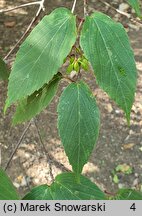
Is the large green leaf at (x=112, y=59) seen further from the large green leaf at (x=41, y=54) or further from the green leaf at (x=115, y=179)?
the green leaf at (x=115, y=179)

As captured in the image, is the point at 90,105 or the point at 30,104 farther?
the point at 30,104

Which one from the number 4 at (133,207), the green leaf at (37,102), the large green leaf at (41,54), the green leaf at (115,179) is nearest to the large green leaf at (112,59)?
the large green leaf at (41,54)

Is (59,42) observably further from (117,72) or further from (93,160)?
(93,160)

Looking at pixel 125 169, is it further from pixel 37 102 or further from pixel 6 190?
pixel 6 190

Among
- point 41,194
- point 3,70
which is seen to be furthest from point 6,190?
point 3,70

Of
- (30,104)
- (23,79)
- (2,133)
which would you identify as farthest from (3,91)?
(23,79)
